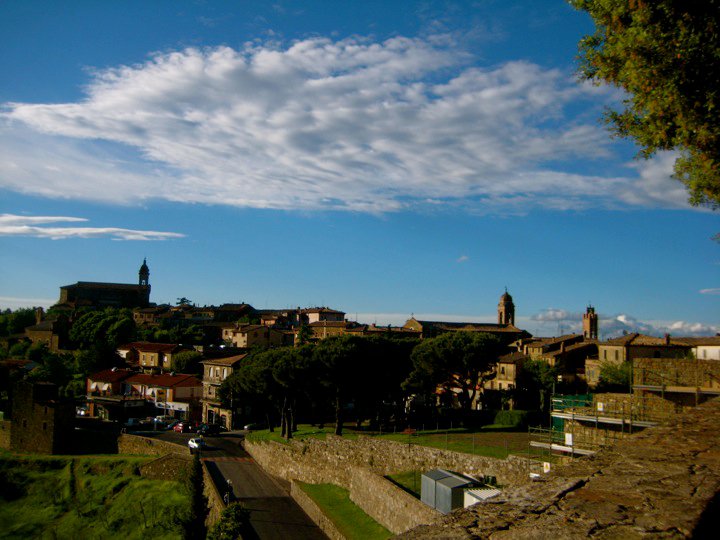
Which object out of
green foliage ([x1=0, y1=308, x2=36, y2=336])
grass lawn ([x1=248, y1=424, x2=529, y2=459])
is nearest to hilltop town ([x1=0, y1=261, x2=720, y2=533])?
grass lawn ([x1=248, y1=424, x2=529, y2=459])

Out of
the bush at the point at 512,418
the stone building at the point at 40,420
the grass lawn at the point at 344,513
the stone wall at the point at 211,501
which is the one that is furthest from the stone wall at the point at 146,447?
the bush at the point at 512,418

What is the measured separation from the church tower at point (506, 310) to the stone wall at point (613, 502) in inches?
4735

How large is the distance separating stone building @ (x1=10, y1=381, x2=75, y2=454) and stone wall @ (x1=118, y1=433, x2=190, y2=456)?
6.16m

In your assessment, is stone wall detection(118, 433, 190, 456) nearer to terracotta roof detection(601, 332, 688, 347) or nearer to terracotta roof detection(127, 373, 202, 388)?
terracotta roof detection(127, 373, 202, 388)

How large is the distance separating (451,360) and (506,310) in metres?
82.1

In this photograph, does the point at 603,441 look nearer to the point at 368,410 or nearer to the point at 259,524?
the point at 259,524

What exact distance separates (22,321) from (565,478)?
500 ft

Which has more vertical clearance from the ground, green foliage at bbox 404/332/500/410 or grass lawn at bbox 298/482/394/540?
green foliage at bbox 404/332/500/410

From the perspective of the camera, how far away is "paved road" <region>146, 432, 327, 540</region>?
25.9 meters

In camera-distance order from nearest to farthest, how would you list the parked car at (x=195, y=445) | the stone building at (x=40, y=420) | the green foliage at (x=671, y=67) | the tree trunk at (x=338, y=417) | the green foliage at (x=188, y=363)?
the green foliage at (x=671, y=67) → the tree trunk at (x=338, y=417) → the parked car at (x=195, y=445) → the stone building at (x=40, y=420) → the green foliage at (x=188, y=363)

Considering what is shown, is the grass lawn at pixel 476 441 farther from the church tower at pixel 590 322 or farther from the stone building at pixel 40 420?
the church tower at pixel 590 322

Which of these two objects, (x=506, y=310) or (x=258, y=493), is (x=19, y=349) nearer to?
(x=258, y=493)

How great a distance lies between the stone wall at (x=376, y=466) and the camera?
20.8m

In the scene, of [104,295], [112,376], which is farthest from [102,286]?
[112,376]
